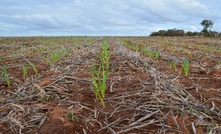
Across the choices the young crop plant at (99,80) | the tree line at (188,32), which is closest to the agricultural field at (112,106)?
the young crop plant at (99,80)

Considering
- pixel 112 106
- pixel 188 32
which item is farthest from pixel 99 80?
pixel 188 32

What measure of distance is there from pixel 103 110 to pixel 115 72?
133 centimetres

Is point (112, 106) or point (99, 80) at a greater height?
point (99, 80)

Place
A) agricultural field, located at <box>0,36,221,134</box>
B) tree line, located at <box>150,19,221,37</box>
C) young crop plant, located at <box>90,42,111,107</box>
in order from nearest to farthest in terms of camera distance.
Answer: agricultural field, located at <box>0,36,221,134</box> < young crop plant, located at <box>90,42,111,107</box> < tree line, located at <box>150,19,221,37</box>

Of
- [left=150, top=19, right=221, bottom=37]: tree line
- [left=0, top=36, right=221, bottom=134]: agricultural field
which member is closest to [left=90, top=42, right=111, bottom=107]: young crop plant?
[left=0, top=36, right=221, bottom=134]: agricultural field

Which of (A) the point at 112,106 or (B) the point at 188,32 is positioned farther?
(B) the point at 188,32

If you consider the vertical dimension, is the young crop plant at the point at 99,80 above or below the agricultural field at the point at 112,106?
above

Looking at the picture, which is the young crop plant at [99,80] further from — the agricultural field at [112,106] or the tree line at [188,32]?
the tree line at [188,32]

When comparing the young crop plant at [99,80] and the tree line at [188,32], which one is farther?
the tree line at [188,32]

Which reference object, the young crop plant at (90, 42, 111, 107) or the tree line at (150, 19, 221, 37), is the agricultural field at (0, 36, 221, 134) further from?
the tree line at (150, 19, 221, 37)

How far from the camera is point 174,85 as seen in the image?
293 centimetres

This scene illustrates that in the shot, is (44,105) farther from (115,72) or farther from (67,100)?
(115,72)

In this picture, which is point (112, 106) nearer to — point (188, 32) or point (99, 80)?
point (99, 80)

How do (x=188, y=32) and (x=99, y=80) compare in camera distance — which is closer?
(x=99, y=80)
